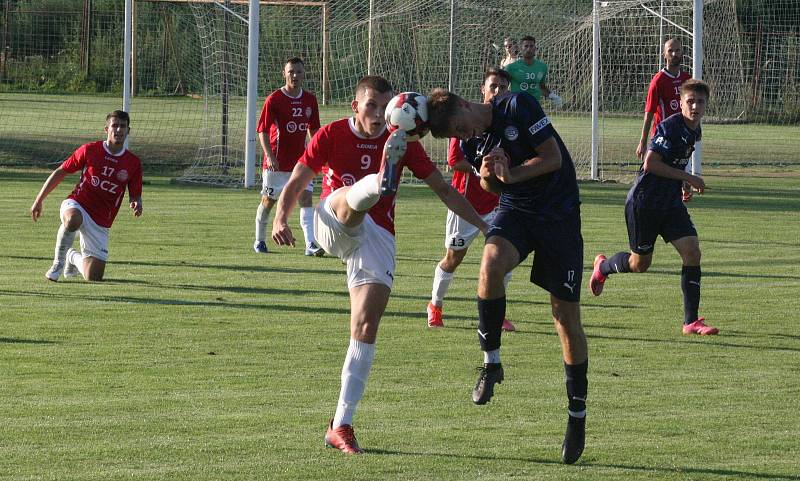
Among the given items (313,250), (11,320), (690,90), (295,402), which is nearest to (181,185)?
(313,250)

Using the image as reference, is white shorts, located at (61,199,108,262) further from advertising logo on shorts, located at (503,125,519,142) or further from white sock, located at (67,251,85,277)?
advertising logo on shorts, located at (503,125,519,142)

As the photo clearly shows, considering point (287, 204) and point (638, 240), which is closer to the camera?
point (287, 204)

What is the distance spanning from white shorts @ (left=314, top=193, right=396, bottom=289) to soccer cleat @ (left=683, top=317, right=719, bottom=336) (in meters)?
4.18

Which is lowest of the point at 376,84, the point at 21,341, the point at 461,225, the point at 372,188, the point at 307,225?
the point at 21,341

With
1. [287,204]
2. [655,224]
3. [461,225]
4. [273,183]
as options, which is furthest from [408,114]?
[273,183]

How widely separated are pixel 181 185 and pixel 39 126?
1379 cm

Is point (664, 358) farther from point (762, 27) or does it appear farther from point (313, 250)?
point (762, 27)

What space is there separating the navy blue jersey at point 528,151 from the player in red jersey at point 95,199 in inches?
263

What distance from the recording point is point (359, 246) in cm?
689

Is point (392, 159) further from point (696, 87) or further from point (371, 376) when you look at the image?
point (696, 87)

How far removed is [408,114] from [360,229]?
2.81 ft

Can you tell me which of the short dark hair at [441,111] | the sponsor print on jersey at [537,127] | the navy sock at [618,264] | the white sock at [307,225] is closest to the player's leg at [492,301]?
the sponsor print on jersey at [537,127]

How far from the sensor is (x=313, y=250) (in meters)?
15.1

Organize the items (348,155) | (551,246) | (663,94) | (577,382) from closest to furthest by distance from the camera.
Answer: (577,382) → (551,246) → (348,155) → (663,94)
